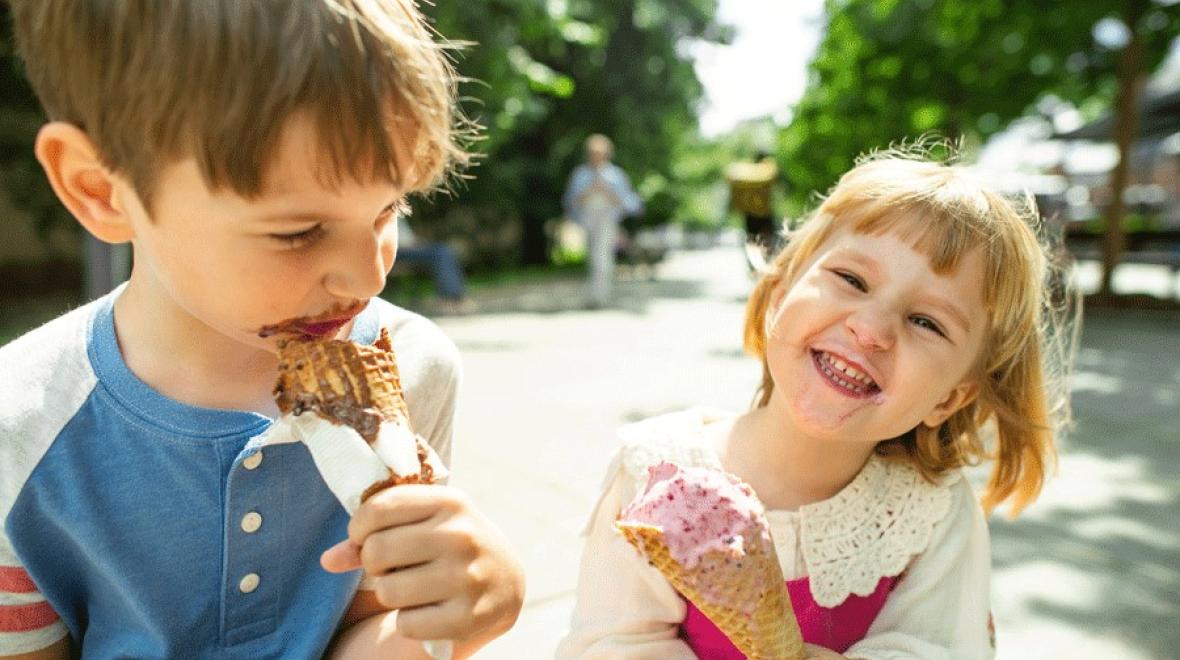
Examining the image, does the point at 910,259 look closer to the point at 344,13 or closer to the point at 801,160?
the point at 344,13

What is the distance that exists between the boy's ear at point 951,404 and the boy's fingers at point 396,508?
4.14ft

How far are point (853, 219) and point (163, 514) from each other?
1.45m

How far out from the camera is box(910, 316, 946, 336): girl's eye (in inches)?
69.3

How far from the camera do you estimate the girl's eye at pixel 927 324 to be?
5.77 feet

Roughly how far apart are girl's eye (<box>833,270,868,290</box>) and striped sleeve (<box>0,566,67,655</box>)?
1.53m

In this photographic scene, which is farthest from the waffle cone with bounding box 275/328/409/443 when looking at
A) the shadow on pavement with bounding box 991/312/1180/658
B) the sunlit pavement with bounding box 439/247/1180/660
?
the shadow on pavement with bounding box 991/312/1180/658

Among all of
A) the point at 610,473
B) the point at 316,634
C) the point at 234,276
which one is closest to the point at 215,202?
the point at 234,276

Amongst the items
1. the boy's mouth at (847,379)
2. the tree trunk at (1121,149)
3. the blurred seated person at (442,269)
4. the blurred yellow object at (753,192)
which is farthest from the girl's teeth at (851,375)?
the tree trunk at (1121,149)

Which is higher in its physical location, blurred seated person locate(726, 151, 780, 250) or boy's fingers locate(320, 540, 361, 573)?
boy's fingers locate(320, 540, 361, 573)

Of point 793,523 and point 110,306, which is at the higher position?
point 110,306

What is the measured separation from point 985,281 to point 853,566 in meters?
0.65

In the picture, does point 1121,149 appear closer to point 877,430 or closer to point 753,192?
point 753,192

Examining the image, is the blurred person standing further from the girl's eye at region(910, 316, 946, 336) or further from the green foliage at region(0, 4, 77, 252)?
the girl's eye at region(910, 316, 946, 336)

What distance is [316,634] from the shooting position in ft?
4.57
